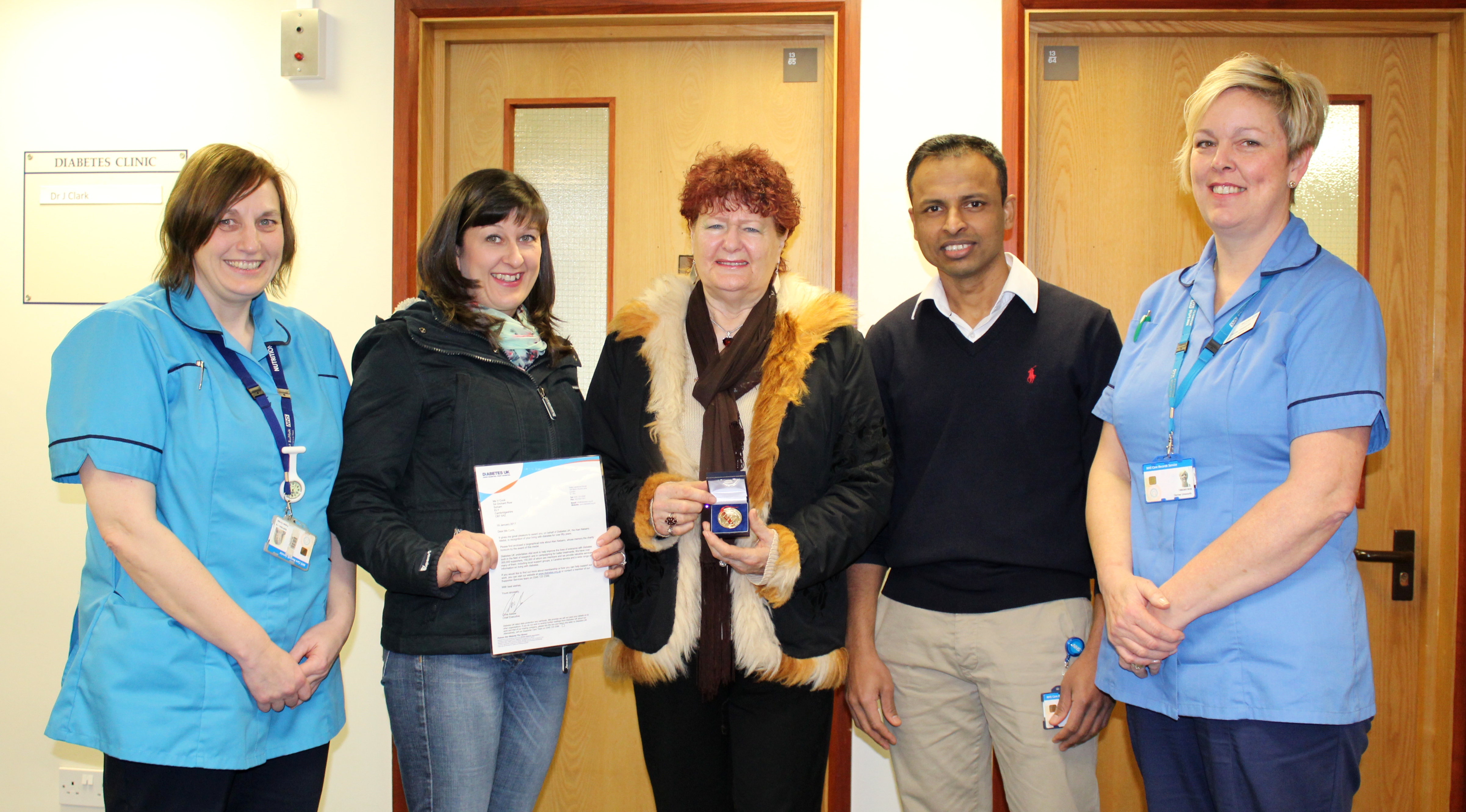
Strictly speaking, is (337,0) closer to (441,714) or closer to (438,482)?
(438,482)

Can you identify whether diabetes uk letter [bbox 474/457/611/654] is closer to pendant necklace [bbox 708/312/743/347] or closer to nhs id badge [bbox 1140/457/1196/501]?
pendant necklace [bbox 708/312/743/347]

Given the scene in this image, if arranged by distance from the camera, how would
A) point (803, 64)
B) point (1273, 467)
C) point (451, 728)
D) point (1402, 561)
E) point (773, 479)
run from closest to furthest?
point (1273, 467), point (451, 728), point (773, 479), point (1402, 561), point (803, 64)

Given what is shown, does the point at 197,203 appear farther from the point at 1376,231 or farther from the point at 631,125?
the point at 1376,231

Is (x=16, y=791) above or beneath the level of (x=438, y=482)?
beneath

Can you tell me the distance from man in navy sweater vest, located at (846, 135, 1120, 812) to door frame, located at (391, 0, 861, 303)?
739mm

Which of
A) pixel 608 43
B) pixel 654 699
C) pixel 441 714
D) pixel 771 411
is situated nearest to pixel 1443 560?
pixel 771 411

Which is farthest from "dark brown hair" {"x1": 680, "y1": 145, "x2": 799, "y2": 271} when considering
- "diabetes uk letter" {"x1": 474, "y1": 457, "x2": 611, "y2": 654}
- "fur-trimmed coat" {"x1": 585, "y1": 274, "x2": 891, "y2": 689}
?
"diabetes uk letter" {"x1": 474, "y1": 457, "x2": 611, "y2": 654}

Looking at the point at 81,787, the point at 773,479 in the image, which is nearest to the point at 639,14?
the point at 773,479

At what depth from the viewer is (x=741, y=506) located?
169 centimetres

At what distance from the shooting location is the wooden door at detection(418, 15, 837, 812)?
116 inches

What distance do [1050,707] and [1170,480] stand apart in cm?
61

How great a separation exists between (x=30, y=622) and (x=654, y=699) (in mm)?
2561

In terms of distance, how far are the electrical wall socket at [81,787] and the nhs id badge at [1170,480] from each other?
3430mm

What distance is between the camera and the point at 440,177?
3.02 meters
